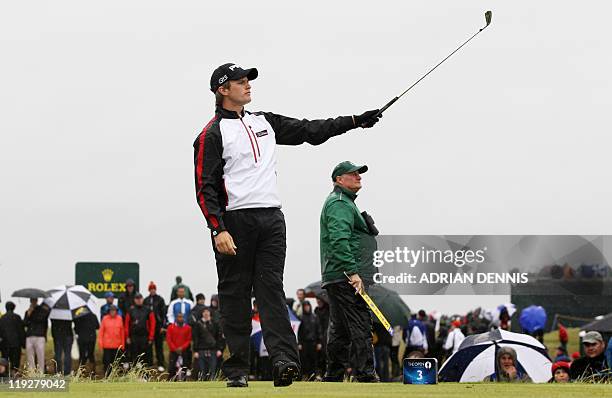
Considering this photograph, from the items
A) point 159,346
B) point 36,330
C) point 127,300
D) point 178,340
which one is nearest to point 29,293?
point 36,330

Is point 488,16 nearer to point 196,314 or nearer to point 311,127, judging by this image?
point 311,127

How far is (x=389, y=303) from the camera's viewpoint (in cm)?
3125

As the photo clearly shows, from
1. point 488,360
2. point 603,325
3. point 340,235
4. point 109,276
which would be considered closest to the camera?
point 340,235

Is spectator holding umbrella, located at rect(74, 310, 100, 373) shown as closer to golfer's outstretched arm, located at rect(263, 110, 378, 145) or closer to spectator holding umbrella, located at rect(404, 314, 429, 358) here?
spectator holding umbrella, located at rect(404, 314, 429, 358)

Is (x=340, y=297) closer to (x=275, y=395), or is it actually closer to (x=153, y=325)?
(x=275, y=395)

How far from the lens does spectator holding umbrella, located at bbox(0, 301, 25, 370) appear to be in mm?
28656

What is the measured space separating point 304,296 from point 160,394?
740 inches

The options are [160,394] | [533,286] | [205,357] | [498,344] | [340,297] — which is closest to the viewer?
[160,394]

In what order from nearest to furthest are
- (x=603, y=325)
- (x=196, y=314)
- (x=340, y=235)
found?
(x=340, y=235) → (x=603, y=325) → (x=196, y=314)

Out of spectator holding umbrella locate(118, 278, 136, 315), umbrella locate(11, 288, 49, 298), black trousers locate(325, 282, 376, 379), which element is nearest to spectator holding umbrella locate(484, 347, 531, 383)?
black trousers locate(325, 282, 376, 379)

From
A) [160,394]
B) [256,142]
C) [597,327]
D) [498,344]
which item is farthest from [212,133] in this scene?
[597,327]

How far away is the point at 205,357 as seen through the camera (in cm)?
2734

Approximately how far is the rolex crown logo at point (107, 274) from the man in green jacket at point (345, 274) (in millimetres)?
23406

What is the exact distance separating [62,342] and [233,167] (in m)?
19.8
